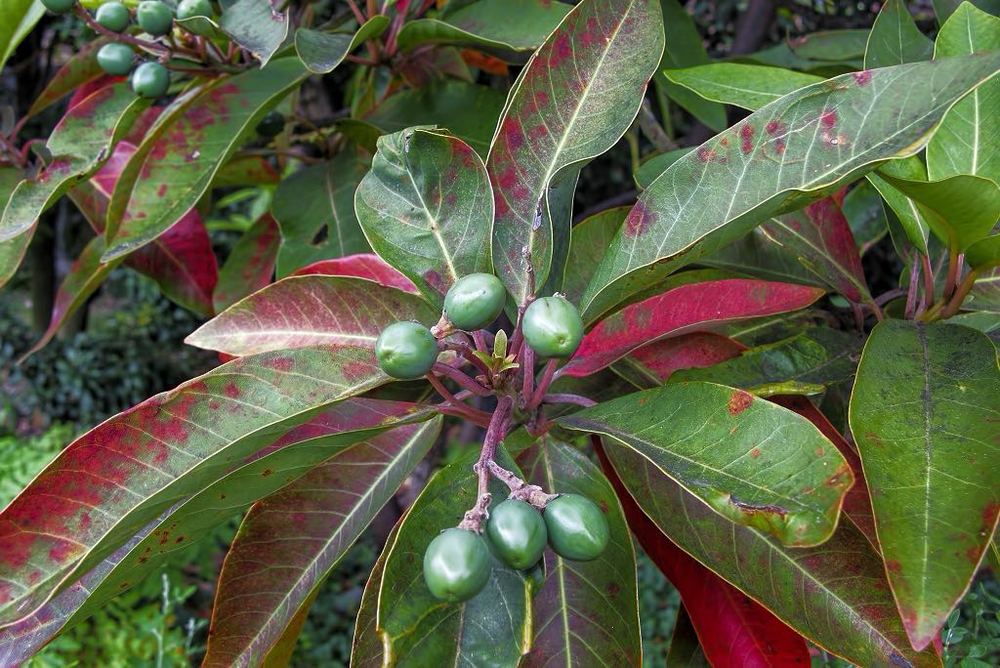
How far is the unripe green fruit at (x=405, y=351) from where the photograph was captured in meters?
0.60

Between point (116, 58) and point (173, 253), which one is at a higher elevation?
point (116, 58)

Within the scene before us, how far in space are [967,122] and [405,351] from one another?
636 mm

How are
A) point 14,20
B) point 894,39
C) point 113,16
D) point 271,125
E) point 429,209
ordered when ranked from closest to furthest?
1. point 429,209
2. point 894,39
3. point 113,16
4. point 14,20
5. point 271,125

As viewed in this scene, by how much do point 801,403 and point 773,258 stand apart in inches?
9.0

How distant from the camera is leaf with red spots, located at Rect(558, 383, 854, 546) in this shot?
538 mm

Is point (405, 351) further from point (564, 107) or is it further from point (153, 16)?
point (153, 16)

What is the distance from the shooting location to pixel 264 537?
821 millimetres

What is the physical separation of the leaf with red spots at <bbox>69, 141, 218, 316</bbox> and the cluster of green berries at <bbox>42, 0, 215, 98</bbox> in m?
0.30

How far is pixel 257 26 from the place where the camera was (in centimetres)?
98

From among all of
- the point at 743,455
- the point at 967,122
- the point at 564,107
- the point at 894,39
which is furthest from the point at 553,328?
the point at 894,39

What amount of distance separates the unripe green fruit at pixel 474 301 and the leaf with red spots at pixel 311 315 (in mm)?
159

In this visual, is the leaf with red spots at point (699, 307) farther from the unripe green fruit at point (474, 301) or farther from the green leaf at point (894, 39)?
the green leaf at point (894, 39)

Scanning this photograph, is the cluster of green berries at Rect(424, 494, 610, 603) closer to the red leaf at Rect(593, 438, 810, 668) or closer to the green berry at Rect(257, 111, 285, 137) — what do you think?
the red leaf at Rect(593, 438, 810, 668)

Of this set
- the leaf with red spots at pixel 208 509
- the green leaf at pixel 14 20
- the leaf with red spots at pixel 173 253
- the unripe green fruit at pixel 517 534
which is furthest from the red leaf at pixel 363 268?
the green leaf at pixel 14 20
